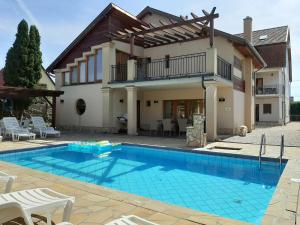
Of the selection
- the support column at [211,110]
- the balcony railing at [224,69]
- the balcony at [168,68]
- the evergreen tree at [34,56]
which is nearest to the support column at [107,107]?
the balcony at [168,68]

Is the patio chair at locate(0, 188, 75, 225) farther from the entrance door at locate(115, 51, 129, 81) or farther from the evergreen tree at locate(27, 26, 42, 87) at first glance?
the evergreen tree at locate(27, 26, 42, 87)

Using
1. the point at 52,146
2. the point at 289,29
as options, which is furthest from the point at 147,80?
the point at 289,29

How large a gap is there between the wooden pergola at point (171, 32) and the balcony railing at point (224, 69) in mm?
1630

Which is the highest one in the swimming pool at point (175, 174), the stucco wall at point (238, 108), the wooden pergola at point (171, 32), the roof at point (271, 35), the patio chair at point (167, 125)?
the roof at point (271, 35)

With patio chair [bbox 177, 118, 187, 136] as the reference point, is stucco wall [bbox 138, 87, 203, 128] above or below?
above

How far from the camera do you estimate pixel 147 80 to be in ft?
48.2

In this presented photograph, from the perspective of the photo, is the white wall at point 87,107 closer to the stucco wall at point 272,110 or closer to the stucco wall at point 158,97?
the stucco wall at point 158,97

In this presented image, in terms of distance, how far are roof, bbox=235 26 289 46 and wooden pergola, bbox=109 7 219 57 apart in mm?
14621

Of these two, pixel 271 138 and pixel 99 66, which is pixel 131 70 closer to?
pixel 99 66

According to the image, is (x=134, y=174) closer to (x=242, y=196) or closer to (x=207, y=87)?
(x=242, y=196)

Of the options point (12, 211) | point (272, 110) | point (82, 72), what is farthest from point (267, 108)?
point (12, 211)

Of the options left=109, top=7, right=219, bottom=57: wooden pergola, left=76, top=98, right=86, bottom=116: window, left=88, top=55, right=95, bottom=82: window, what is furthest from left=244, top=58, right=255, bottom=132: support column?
left=76, top=98, right=86, bottom=116: window

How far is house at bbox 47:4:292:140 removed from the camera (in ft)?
50.1

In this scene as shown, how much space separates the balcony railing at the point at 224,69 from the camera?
13.9 metres
